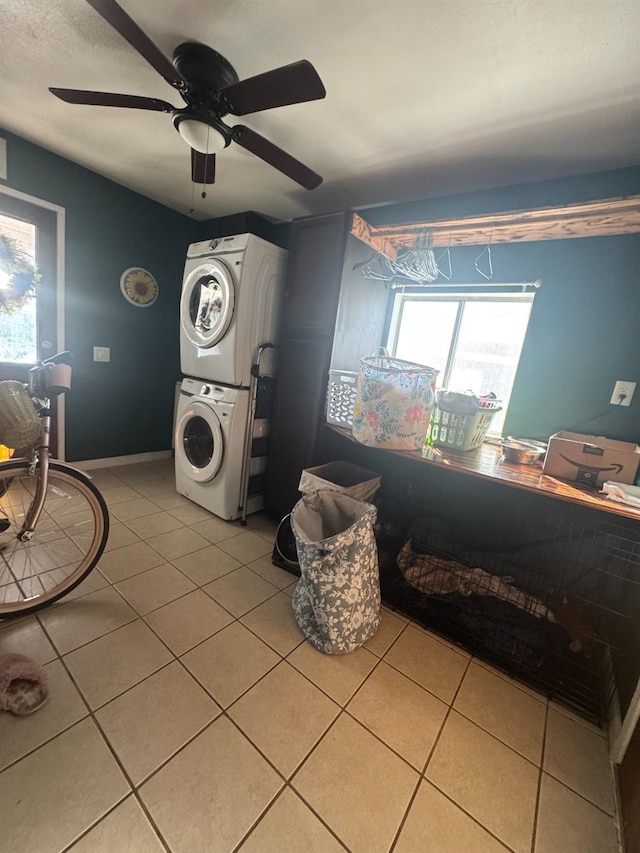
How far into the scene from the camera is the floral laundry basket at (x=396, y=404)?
1471 millimetres

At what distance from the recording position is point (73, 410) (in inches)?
112

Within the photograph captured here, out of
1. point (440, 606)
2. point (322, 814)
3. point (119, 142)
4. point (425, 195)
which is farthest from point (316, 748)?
point (119, 142)

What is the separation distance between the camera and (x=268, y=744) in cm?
104

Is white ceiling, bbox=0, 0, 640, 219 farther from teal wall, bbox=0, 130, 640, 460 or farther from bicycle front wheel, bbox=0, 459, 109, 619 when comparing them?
bicycle front wheel, bbox=0, 459, 109, 619

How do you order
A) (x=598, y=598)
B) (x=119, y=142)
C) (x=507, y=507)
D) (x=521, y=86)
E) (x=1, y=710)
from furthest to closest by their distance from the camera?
(x=119, y=142)
(x=507, y=507)
(x=598, y=598)
(x=521, y=86)
(x=1, y=710)

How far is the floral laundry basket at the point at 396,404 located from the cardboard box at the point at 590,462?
1.74 ft

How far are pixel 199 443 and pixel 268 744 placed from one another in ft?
5.97

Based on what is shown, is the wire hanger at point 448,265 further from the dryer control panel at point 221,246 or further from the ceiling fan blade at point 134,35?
the ceiling fan blade at point 134,35

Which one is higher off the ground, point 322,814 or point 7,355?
point 7,355

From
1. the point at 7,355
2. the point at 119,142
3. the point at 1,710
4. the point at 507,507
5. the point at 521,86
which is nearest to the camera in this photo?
the point at 1,710

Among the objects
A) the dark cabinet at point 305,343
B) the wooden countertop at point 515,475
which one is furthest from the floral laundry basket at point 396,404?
the dark cabinet at point 305,343

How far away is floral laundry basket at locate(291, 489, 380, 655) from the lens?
4.42ft

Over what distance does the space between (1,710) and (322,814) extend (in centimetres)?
104

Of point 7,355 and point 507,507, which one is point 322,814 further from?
point 7,355
